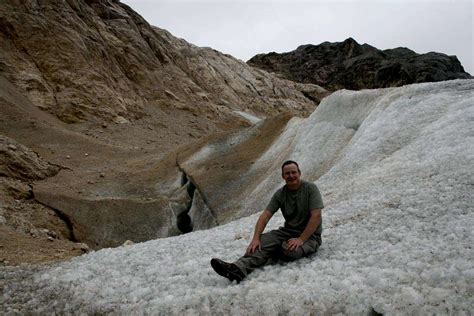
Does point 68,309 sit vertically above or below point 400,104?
below

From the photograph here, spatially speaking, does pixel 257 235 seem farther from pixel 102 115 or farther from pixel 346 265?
pixel 102 115

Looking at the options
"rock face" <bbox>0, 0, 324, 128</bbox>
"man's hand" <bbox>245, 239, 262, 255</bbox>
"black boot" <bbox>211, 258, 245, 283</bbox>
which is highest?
"rock face" <bbox>0, 0, 324, 128</bbox>

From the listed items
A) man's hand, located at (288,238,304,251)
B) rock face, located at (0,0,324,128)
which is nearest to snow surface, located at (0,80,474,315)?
man's hand, located at (288,238,304,251)

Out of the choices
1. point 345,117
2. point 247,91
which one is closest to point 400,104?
point 345,117

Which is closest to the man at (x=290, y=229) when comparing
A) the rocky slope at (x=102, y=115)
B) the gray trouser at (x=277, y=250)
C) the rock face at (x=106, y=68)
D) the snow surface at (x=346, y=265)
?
the gray trouser at (x=277, y=250)

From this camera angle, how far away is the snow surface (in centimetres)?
751

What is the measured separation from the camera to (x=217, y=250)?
12023 millimetres

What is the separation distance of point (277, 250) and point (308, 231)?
2.95 feet

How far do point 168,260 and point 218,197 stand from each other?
1690cm

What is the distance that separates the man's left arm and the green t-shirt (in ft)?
0.53

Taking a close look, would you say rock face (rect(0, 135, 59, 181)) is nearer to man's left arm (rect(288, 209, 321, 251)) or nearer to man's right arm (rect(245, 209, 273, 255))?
man's right arm (rect(245, 209, 273, 255))

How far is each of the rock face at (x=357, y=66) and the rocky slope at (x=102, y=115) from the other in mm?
38756

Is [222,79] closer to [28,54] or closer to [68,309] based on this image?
[28,54]

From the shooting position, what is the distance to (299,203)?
9.52 metres
